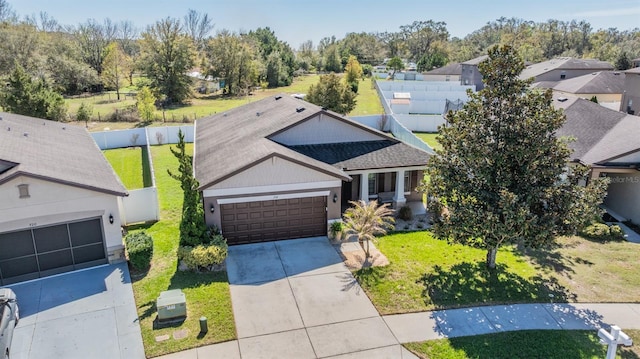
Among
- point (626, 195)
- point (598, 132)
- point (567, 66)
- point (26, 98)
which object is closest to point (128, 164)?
point (26, 98)

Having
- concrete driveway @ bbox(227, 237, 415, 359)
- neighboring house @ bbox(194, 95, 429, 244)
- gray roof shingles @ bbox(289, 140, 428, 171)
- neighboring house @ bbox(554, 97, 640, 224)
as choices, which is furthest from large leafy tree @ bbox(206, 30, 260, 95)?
concrete driveway @ bbox(227, 237, 415, 359)

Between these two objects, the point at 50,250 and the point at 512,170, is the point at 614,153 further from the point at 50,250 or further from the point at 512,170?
the point at 50,250

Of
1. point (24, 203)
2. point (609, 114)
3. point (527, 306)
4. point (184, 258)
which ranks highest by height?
point (609, 114)

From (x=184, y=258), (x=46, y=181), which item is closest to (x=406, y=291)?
(x=184, y=258)

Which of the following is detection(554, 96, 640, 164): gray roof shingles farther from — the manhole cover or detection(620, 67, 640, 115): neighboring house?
the manhole cover

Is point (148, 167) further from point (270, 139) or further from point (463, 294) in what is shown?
point (463, 294)

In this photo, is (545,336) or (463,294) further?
(463,294)
